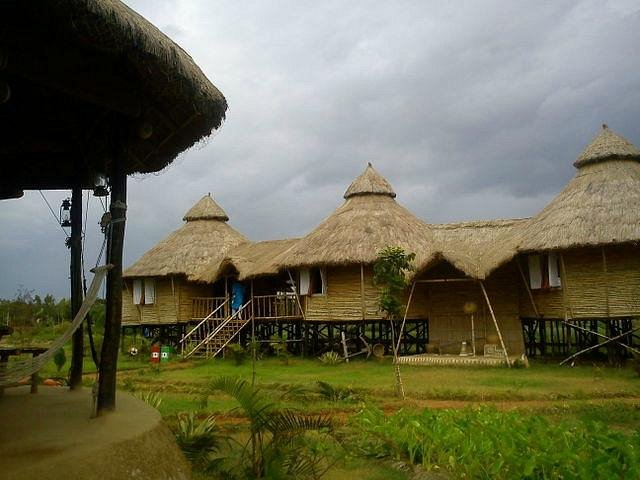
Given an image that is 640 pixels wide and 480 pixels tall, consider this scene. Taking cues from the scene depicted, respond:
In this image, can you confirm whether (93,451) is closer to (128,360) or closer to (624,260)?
(624,260)

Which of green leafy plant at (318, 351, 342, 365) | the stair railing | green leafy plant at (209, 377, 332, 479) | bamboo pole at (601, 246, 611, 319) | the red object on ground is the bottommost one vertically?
green leafy plant at (318, 351, 342, 365)

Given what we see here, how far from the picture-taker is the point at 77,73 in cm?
511

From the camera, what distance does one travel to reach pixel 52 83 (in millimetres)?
4930

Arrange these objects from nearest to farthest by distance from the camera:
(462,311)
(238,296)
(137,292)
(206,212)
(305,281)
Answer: (462,311) → (305,281) → (238,296) → (137,292) → (206,212)

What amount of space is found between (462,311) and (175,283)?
472 inches

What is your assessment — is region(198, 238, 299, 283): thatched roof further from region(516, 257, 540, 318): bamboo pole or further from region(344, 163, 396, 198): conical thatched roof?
region(516, 257, 540, 318): bamboo pole

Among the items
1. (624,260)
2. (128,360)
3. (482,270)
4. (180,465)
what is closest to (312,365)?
(482,270)

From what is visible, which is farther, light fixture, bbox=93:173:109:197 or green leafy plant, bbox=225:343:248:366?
green leafy plant, bbox=225:343:248:366

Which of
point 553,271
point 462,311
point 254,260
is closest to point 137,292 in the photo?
point 254,260

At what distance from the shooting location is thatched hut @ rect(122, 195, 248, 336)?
2475 centimetres

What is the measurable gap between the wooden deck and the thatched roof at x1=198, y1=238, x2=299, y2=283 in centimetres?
568

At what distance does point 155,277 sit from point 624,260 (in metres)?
17.3

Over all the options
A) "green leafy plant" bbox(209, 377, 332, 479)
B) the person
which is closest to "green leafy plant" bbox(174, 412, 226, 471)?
"green leafy plant" bbox(209, 377, 332, 479)

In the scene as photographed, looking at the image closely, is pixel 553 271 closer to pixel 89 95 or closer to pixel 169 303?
pixel 89 95
